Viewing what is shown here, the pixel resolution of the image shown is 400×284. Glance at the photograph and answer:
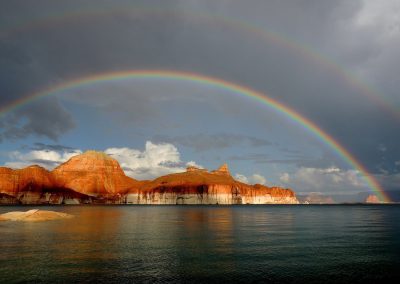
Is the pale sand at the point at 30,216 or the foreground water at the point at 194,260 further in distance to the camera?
the pale sand at the point at 30,216

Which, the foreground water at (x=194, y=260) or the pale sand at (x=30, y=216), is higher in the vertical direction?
the pale sand at (x=30, y=216)

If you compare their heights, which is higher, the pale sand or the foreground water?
the pale sand

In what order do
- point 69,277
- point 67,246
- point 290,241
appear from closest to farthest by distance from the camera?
point 69,277, point 67,246, point 290,241

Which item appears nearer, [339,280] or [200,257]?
[339,280]

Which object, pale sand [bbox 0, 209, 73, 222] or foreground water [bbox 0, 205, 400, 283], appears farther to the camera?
pale sand [bbox 0, 209, 73, 222]

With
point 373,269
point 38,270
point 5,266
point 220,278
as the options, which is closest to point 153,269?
point 220,278

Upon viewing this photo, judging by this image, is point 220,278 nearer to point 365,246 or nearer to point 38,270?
point 38,270

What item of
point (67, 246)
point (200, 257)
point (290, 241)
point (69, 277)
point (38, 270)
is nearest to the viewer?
point (69, 277)

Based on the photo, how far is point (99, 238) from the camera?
59.3 metres

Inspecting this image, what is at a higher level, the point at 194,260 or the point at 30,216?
the point at 30,216

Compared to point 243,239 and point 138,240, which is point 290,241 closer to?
point 243,239

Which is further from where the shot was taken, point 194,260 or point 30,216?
point 30,216

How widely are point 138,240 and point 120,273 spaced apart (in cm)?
2419

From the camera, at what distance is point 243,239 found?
59375mm
